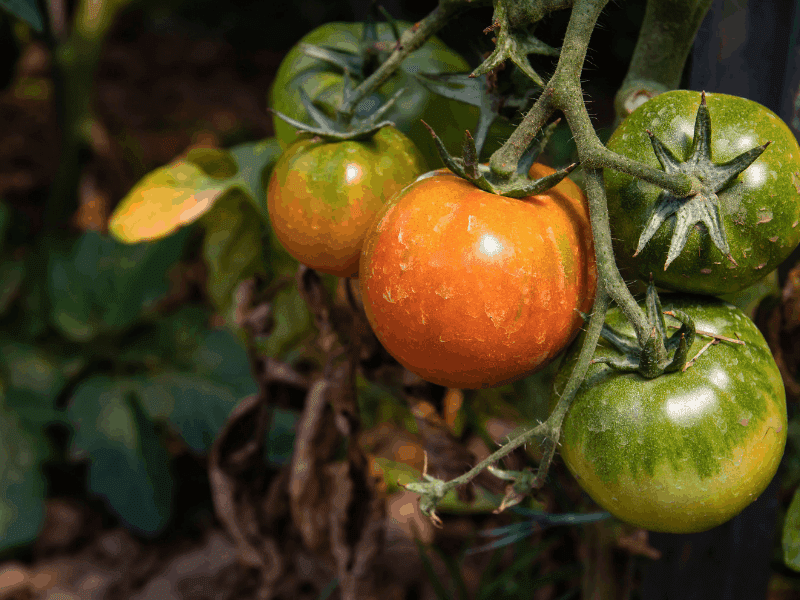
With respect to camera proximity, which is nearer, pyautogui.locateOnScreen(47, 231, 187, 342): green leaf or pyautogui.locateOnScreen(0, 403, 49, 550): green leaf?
pyautogui.locateOnScreen(0, 403, 49, 550): green leaf

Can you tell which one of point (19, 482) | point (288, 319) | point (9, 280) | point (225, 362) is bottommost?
point (19, 482)

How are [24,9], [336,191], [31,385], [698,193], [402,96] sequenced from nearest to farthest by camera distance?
[698,193], [336,191], [402,96], [24,9], [31,385]

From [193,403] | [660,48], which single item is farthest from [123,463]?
[660,48]

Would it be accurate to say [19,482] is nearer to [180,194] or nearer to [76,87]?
[180,194]

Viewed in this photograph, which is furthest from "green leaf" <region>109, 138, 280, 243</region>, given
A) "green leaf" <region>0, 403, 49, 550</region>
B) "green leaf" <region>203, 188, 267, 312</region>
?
"green leaf" <region>0, 403, 49, 550</region>

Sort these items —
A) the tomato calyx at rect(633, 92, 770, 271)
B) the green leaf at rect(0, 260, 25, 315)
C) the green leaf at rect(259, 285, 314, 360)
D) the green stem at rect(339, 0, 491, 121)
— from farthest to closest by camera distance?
the green leaf at rect(0, 260, 25, 315)
the green leaf at rect(259, 285, 314, 360)
the green stem at rect(339, 0, 491, 121)
the tomato calyx at rect(633, 92, 770, 271)

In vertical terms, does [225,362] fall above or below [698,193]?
below

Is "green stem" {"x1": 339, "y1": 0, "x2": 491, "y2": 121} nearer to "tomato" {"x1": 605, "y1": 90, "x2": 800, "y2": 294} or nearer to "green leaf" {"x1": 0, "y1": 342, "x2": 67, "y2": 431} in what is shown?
"tomato" {"x1": 605, "y1": 90, "x2": 800, "y2": 294}

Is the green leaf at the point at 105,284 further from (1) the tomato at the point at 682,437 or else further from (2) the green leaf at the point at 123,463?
(1) the tomato at the point at 682,437
